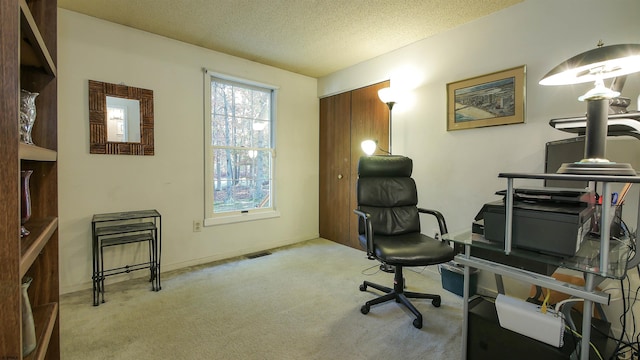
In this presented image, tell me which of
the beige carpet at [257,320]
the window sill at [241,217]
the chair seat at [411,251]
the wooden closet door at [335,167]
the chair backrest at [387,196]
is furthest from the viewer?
the wooden closet door at [335,167]

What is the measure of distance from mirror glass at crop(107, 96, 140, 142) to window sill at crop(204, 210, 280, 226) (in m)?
1.10

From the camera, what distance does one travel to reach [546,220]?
3.59 ft

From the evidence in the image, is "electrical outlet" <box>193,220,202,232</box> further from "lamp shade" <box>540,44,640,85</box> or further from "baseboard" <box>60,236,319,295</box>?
"lamp shade" <box>540,44,640,85</box>

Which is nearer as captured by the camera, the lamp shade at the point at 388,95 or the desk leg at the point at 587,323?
the desk leg at the point at 587,323

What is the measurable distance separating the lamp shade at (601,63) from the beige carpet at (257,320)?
153 cm

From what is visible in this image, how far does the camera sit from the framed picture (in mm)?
2188

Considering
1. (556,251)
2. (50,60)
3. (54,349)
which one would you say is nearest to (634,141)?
(556,251)

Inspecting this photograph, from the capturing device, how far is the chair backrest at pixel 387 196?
2.34 metres

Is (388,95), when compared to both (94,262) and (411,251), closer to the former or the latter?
(411,251)

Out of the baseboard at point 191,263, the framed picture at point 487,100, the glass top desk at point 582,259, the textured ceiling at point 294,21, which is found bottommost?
the baseboard at point 191,263

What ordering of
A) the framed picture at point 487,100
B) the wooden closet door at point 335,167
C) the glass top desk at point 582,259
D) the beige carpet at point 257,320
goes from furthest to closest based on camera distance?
the wooden closet door at point 335,167 → the framed picture at point 487,100 → the beige carpet at point 257,320 → the glass top desk at point 582,259

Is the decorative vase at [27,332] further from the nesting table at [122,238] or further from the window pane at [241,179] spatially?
the window pane at [241,179]

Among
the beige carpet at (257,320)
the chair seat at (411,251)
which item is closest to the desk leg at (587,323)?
the beige carpet at (257,320)

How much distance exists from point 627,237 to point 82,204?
3.72 meters
